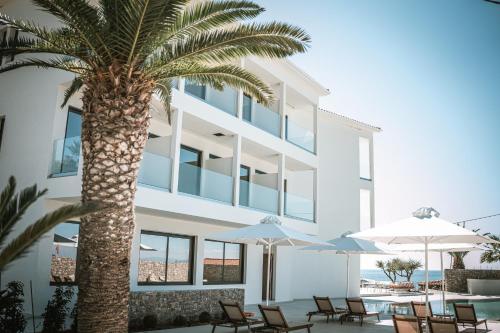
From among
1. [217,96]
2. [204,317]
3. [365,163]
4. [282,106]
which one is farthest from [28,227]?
[365,163]

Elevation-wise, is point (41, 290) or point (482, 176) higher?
point (482, 176)

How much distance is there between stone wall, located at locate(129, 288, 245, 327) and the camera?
12336 mm

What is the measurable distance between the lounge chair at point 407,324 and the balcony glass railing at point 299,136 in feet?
42.9

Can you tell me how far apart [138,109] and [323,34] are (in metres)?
22.4

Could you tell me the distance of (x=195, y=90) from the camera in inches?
696

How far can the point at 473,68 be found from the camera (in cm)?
4738

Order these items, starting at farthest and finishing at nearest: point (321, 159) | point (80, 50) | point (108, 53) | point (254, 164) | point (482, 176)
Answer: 1. point (482, 176)
2. point (321, 159)
3. point (254, 164)
4. point (80, 50)
5. point (108, 53)

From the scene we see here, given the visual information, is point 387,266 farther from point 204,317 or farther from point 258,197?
point 204,317

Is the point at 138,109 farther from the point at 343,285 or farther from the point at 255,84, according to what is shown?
the point at 343,285

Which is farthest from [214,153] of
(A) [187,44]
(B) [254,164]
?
(A) [187,44]

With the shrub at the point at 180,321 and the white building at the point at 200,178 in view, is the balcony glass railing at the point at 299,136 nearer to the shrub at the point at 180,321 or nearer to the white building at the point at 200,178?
the white building at the point at 200,178

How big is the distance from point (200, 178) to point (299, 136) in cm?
763

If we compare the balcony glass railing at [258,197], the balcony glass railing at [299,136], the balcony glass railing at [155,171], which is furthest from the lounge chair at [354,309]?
the balcony glass railing at [299,136]

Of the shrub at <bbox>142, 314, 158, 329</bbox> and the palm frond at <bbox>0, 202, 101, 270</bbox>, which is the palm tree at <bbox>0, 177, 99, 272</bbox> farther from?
the shrub at <bbox>142, 314, 158, 329</bbox>
